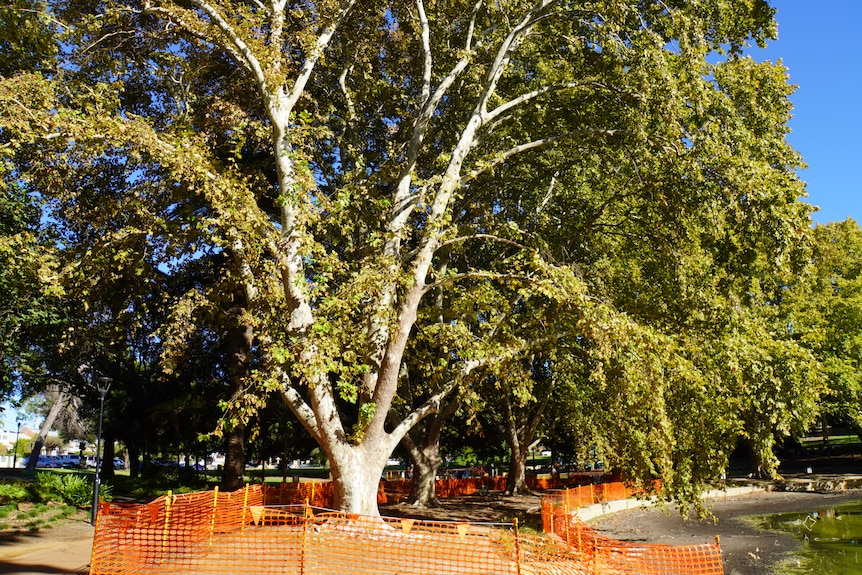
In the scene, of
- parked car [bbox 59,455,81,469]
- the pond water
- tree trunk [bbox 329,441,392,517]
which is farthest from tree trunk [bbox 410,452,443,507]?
parked car [bbox 59,455,81,469]

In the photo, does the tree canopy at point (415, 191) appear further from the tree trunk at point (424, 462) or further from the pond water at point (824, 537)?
the tree trunk at point (424, 462)

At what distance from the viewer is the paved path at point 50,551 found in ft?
33.0

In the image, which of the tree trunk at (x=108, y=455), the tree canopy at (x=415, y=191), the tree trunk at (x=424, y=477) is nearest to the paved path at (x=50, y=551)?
the tree canopy at (x=415, y=191)

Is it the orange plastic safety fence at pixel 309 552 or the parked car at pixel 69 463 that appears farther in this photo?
the parked car at pixel 69 463

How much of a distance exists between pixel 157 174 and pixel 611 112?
1050cm

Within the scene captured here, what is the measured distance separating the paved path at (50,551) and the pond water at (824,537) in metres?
14.0

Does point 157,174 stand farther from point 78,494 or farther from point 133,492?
point 133,492

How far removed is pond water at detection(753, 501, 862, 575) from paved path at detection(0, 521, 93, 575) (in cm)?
1400

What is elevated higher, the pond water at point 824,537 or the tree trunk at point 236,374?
the tree trunk at point 236,374

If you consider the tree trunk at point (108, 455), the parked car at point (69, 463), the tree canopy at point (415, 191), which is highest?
the tree canopy at point (415, 191)

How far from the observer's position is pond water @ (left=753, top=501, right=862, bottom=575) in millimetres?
14250

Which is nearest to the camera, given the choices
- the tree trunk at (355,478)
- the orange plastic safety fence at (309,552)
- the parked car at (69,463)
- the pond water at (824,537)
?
the orange plastic safety fence at (309,552)

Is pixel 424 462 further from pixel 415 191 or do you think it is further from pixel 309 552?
pixel 309 552

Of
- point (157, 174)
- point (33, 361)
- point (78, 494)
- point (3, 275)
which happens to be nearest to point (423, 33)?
point (157, 174)
